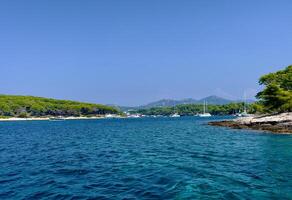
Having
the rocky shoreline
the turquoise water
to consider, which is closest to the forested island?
the rocky shoreline

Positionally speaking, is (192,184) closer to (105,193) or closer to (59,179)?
(105,193)

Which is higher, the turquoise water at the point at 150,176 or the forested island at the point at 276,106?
the forested island at the point at 276,106

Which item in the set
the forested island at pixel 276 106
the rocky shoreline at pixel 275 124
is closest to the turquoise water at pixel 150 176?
the rocky shoreline at pixel 275 124

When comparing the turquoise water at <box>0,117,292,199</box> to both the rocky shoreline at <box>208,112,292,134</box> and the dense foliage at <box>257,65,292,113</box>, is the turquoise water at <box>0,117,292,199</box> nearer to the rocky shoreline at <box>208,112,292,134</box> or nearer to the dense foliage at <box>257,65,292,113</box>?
the rocky shoreline at <box>208,112,292,134</box>

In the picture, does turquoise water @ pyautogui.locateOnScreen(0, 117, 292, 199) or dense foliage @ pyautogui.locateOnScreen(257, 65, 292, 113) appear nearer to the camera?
turquoise water @ pyautogui.locateOnScreen(0, 117, 292, 199)

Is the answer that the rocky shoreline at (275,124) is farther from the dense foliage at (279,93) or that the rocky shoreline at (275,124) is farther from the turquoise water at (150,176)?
the turquoise water at (150,176)

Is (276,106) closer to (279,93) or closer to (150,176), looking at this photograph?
(279,93)

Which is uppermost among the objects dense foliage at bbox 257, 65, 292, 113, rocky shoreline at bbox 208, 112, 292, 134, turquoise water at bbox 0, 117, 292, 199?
dense foliage at bbox 257, 65, 292, 113

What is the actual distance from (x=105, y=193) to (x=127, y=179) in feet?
A: 14.6

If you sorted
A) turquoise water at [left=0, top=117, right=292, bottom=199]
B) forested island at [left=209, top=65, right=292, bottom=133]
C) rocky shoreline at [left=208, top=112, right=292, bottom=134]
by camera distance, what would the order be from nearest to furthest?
turquoise water at [left=0, top=117, right=292, bottom=199], rocky shoreline at [left=208, top=112, right=292, bottom=134], forested island at [left=209, top=65, right=292, bottom=133]

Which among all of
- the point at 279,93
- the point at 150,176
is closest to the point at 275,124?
the point at 279,93

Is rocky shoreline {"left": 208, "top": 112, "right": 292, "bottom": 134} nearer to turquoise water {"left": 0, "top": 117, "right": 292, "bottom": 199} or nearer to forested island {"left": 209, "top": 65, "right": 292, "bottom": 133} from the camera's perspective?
forested island {"left": 209, "top": 65, "right": 292, "bottom": 133}

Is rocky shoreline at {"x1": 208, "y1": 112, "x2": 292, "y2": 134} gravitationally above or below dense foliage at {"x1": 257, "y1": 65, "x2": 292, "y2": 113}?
below

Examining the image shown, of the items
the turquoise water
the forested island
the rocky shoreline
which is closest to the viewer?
the turquoise water
